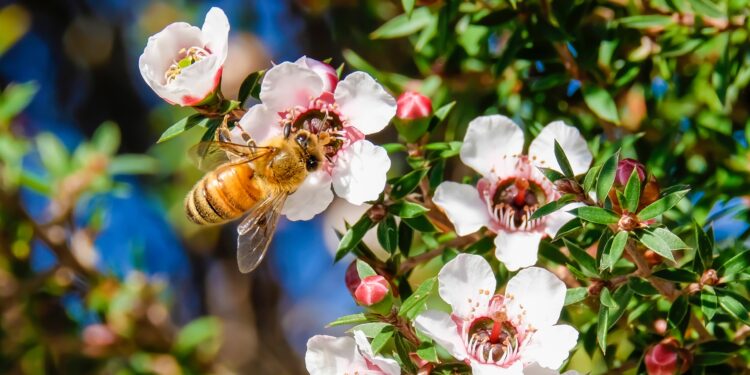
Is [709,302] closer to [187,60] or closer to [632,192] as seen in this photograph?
[632,192]

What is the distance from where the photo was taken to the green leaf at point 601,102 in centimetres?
153

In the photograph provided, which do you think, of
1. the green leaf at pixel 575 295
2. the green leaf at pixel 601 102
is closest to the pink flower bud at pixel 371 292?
the green leaf at pixel 575 295

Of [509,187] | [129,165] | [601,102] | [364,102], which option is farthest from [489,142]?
[129,165]

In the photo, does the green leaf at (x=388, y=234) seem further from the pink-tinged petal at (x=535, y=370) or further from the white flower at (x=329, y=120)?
the pink-tinged petal at (x=535, y=370)

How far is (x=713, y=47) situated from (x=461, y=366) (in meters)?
0.73

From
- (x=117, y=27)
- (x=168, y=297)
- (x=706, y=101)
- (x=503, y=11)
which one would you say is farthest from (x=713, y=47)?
(x=117, y=27)

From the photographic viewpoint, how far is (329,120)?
138 cm

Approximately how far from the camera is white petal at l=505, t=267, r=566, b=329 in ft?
3.92

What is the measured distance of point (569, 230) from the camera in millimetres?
1167

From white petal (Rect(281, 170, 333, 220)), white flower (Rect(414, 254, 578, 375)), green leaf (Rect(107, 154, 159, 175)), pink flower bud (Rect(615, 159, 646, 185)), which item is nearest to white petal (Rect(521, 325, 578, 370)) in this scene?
white flower (Rect(414, 254, 578, 375))

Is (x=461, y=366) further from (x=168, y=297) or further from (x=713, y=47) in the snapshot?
(x=168, y=297)

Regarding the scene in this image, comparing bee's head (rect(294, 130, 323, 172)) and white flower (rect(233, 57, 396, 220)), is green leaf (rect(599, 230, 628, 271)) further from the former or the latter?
bee's head (rect(294, 130, 323, 172))

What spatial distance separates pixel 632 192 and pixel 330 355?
427mm

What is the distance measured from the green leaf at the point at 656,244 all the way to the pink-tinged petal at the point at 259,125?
20.5 inches
